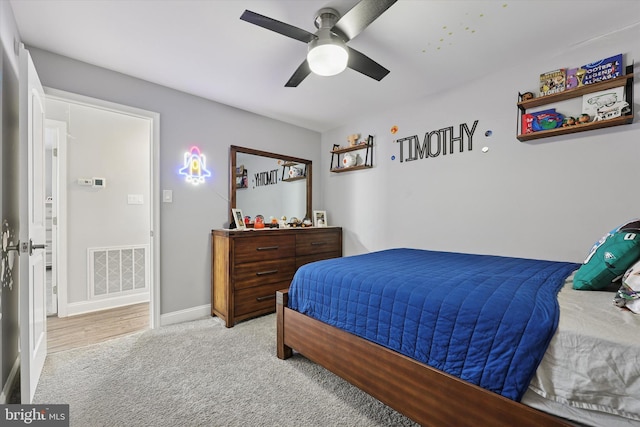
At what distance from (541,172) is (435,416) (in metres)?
→ 2.11

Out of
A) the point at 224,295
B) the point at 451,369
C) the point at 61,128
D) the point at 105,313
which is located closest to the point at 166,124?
the point at 61,128

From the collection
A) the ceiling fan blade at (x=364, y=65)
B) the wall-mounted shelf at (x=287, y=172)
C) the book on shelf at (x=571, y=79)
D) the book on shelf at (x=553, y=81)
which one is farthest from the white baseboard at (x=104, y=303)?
the book on shelf at (x=571, y=79)

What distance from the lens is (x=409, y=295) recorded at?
139 centimetres

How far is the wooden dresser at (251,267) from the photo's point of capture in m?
2.74

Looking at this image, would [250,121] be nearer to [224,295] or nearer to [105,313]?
[224,295]

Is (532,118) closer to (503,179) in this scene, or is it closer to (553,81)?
(553,81)

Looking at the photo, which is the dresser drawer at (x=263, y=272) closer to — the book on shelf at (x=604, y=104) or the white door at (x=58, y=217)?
the white door at (x=58, y=217)

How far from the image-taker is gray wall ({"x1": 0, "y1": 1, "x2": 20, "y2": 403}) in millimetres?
1572

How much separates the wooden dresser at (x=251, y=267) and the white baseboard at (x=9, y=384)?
4.60ft

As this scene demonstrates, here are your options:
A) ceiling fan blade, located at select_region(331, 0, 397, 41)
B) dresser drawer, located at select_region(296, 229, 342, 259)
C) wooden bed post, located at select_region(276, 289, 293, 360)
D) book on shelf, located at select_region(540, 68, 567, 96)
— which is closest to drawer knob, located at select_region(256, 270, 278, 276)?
dresser drawer, located at select_region(296, 229, 342, 259)

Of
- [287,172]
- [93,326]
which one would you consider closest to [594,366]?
[287,172]

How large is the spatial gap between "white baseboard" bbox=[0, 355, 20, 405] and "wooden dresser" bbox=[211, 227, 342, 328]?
1403mm

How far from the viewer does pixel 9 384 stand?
169cm

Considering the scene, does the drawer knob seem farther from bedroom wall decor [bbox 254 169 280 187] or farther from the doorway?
bedroom wall decor [bbox 254 169 280 187]
